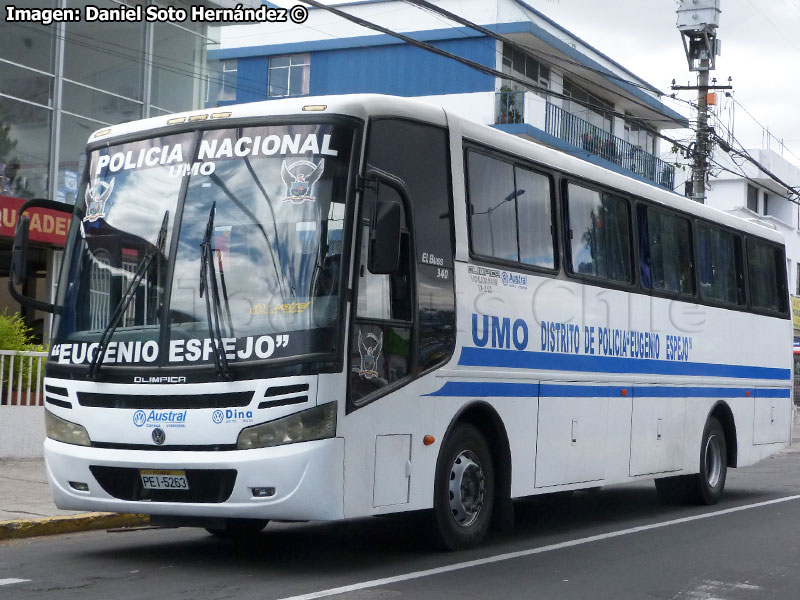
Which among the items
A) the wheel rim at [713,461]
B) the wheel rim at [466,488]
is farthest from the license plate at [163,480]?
the wheel rim at [713,461]

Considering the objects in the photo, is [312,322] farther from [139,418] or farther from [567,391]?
[567,391]

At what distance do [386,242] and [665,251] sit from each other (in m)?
5.79

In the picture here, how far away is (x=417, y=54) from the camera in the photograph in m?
34.2

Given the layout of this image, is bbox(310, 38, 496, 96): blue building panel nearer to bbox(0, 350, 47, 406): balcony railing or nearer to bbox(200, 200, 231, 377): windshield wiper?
bbox(0, 350, 47, 406): balcony railing

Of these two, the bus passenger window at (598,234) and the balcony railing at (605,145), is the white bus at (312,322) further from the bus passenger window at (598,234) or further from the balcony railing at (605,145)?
the balcony railing at (605,145)

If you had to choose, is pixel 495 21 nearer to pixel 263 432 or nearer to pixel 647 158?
pixel 647 158

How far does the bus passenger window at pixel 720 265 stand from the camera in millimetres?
13656

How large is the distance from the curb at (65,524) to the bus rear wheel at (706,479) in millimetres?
6432

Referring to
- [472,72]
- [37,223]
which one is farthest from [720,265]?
[472,72]

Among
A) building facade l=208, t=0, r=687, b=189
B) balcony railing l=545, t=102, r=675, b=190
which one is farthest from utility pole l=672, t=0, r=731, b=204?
balcony railing l=545, t=102, r=675, b=190

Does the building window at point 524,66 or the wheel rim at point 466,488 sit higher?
the building window at point 524,66

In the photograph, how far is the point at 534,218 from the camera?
10.1 meters

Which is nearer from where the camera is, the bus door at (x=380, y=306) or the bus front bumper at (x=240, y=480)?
the bus front bumper at (x=240, y=480)

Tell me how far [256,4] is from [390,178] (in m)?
15.1
